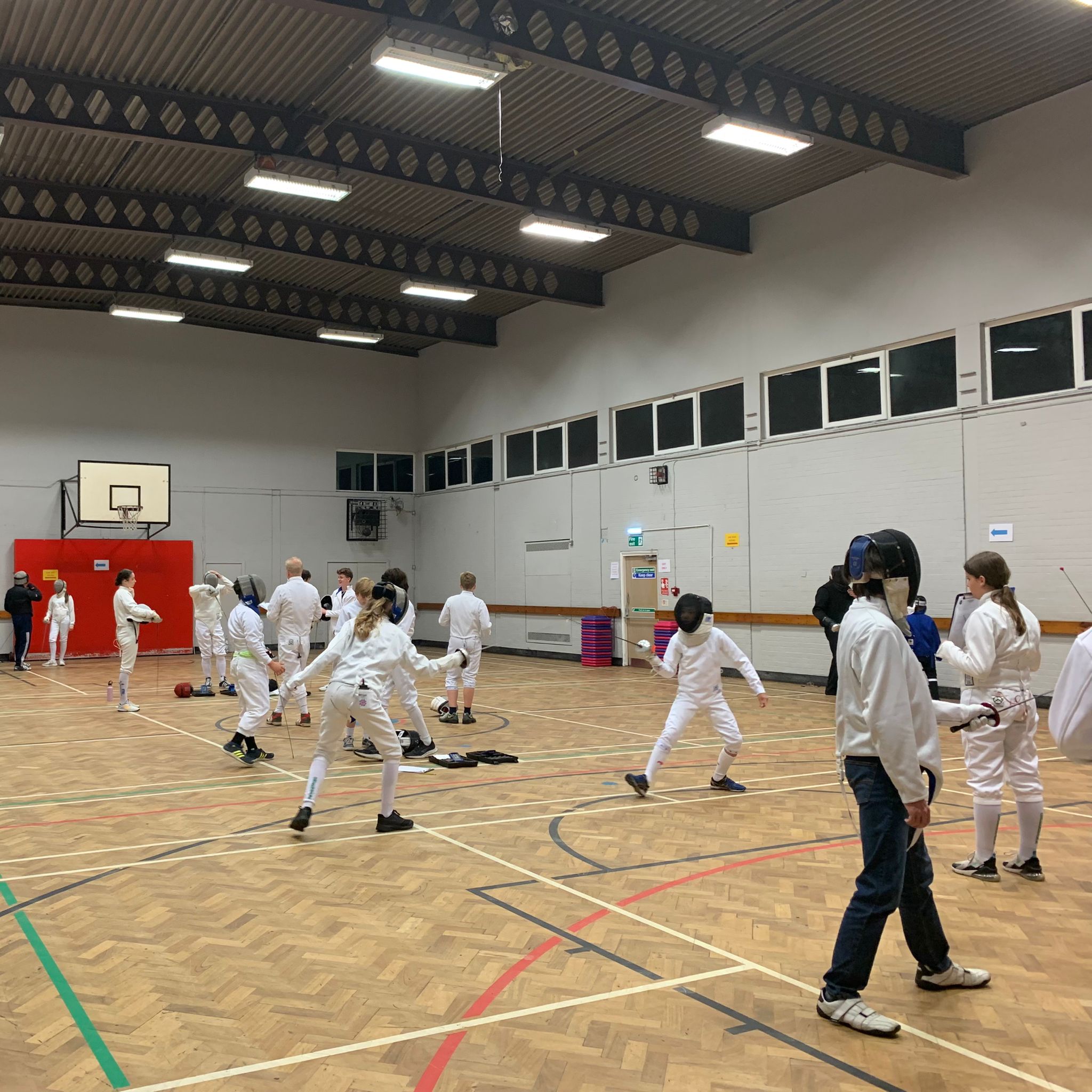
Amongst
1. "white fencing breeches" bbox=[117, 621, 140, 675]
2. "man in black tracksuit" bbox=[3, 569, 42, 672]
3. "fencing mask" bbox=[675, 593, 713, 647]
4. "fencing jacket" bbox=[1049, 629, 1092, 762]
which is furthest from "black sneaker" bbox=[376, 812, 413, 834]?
"man in black tracksuit" bbox=[3, 569, 42, 672]

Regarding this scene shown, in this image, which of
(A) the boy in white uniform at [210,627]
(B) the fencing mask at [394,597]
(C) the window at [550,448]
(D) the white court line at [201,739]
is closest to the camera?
(B) the fencing mask at [394,597]

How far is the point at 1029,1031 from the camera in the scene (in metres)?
3.77

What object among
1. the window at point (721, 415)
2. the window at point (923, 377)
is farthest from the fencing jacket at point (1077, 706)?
the window at point (721, 415)

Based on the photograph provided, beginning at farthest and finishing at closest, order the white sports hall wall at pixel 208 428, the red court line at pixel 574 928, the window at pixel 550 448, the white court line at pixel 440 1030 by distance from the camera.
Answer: the white sports hall wall at pixel 208 428
the window at pixel 550 448
the red court line at pixel 574 928
the white court line at pixel 440 1030

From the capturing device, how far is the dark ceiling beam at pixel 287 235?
1675 cm

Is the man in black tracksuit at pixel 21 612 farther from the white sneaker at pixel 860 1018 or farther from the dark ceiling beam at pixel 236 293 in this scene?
the white sneaker at pixel 860 1018

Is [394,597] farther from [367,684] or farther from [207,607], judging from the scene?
[207,607]

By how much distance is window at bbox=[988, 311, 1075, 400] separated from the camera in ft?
43.1

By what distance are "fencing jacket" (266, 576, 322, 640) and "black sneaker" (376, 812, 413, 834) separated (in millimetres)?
5363

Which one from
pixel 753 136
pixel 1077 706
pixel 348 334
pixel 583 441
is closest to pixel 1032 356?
pixel 753 136

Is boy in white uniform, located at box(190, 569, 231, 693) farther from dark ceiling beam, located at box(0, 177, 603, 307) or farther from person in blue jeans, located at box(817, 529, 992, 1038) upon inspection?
person in blue jeans, located at box(817, 529, 992, 1038)

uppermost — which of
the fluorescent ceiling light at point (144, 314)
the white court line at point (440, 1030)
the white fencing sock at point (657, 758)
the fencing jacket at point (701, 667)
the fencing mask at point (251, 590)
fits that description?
the fluorescent ceiling light at point (144, 314)

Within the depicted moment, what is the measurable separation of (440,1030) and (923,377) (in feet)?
43.6

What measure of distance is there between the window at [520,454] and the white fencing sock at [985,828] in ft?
59.2
